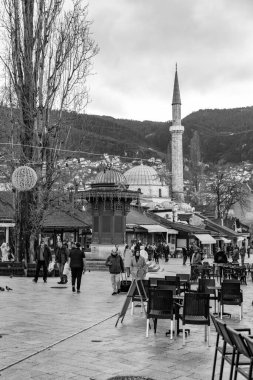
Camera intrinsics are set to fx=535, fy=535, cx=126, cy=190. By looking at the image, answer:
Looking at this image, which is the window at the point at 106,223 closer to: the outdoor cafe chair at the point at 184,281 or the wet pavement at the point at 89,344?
the wet pavement at the point at 89,344

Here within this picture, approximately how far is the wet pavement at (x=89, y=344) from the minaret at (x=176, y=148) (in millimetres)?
65809

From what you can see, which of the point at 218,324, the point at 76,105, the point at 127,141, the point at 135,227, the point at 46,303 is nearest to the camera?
the point at 218,324

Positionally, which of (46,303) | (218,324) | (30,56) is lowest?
(46,303)

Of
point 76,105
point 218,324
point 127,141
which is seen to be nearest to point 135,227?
point 76,105

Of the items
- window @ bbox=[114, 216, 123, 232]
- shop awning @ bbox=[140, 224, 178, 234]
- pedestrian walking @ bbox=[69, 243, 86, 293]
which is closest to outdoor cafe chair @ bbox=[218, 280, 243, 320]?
pedestrian walking @ bbox=[69, 243, 86, 293]

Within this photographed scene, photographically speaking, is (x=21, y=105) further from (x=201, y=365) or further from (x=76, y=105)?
(x=201, y=365)

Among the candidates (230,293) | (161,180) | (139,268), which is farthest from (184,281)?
(161,180)

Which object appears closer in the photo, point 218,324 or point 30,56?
point 218,324

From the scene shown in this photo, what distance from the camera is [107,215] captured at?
27.1m

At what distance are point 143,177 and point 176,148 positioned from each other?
7.29 metres

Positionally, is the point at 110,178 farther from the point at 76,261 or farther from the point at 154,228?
the point at 154,228

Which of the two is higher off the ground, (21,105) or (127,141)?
(127,141)

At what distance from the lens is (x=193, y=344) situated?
7.90 m

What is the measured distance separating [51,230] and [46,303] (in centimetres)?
2210
